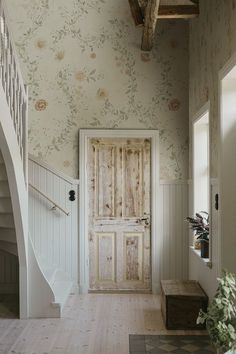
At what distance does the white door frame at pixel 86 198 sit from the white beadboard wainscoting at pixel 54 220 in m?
0.09

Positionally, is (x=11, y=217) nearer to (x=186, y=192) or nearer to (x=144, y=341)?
(x=144, y=341)

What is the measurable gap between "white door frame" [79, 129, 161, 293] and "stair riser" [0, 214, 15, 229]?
1.38m

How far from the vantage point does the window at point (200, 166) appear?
19.1ft

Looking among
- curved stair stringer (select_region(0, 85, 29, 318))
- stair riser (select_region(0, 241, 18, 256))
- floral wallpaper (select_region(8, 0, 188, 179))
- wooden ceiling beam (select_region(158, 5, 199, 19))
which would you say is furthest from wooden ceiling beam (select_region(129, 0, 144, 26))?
stair riser (select_region(0, 241, 18, 256))

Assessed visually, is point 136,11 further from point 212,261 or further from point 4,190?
point 212,261

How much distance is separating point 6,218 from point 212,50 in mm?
2792

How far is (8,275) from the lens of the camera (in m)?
6.42

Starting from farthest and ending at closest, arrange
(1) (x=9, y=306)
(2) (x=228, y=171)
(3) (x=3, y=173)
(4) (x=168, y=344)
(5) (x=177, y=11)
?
(1) (x=9, y=306), (5) (x=177, y=11), (3) (x=3, y=173), (4) (x=168, y=344), (2) (x=228, y=171)

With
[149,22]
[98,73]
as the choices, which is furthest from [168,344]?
[98,73]

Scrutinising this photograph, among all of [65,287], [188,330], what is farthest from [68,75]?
[188,330]

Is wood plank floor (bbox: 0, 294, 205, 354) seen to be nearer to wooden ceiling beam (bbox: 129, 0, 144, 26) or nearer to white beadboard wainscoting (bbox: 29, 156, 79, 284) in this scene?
white beadboard wainscoting (bbox: 29, 156, 79, 284)

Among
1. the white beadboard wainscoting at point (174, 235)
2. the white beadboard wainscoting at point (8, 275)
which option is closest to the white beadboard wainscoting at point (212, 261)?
the white beadboard wainscoting at point (174, 235)

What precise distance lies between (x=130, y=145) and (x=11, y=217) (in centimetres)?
206

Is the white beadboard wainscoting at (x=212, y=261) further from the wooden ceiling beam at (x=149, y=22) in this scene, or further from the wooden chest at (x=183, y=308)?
the wooden ceiling beam at (x=149, y=22)
